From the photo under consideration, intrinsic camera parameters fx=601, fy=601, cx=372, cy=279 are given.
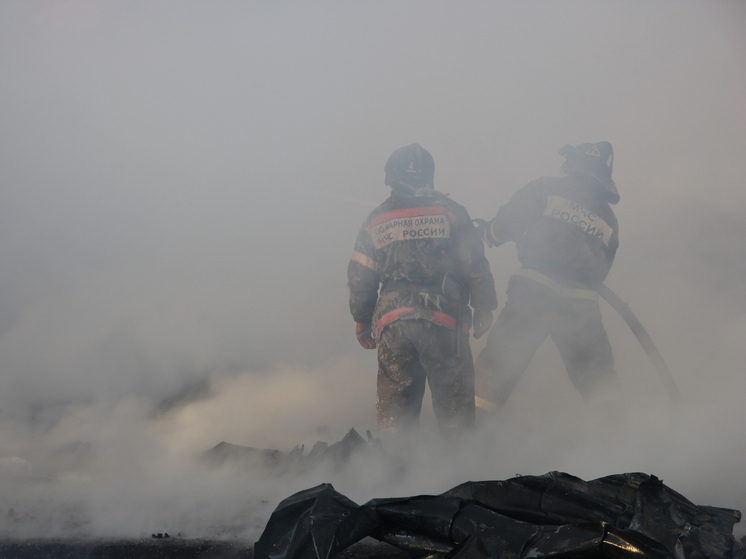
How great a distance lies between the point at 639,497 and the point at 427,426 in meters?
3.49

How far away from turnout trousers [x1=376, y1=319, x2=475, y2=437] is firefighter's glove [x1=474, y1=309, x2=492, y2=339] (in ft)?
0.76

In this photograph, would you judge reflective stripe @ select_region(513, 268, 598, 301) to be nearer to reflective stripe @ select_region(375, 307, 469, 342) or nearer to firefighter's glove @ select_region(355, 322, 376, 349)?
reflective stripe @ select_region(375, 307, 469, 342)

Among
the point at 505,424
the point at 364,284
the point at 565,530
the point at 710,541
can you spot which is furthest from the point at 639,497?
the point at 364,284

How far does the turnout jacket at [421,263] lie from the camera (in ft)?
15.0

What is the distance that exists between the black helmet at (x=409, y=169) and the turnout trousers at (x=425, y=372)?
3.61 ft

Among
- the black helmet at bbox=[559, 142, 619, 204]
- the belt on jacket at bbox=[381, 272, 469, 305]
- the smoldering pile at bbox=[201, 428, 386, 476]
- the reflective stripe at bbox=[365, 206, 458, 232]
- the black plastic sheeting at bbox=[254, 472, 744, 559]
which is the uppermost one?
the black helmet at bbox=[559, 142, 619, 204]

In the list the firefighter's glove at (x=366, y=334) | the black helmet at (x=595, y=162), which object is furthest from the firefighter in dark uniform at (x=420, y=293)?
the black helmet at (x=595, y=162)

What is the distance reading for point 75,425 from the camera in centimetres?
510

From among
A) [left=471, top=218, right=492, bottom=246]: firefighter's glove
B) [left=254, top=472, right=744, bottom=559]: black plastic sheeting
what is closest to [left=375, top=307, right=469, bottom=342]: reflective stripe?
[left=471, top=218, right=492, bottom=246]: firefighter's glove

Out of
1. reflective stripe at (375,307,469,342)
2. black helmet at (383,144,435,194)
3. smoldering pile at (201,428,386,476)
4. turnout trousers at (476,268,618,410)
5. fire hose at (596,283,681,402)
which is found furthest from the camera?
fire hose at (596,283,681,402)

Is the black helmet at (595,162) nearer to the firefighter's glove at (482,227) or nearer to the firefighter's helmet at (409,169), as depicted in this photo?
the firefighter's glove at (482,227)

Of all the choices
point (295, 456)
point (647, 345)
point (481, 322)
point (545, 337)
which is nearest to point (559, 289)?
point (545, 337)

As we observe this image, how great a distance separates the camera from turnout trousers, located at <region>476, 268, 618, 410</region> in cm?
489

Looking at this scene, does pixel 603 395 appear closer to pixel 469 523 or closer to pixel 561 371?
pixel 561 371
